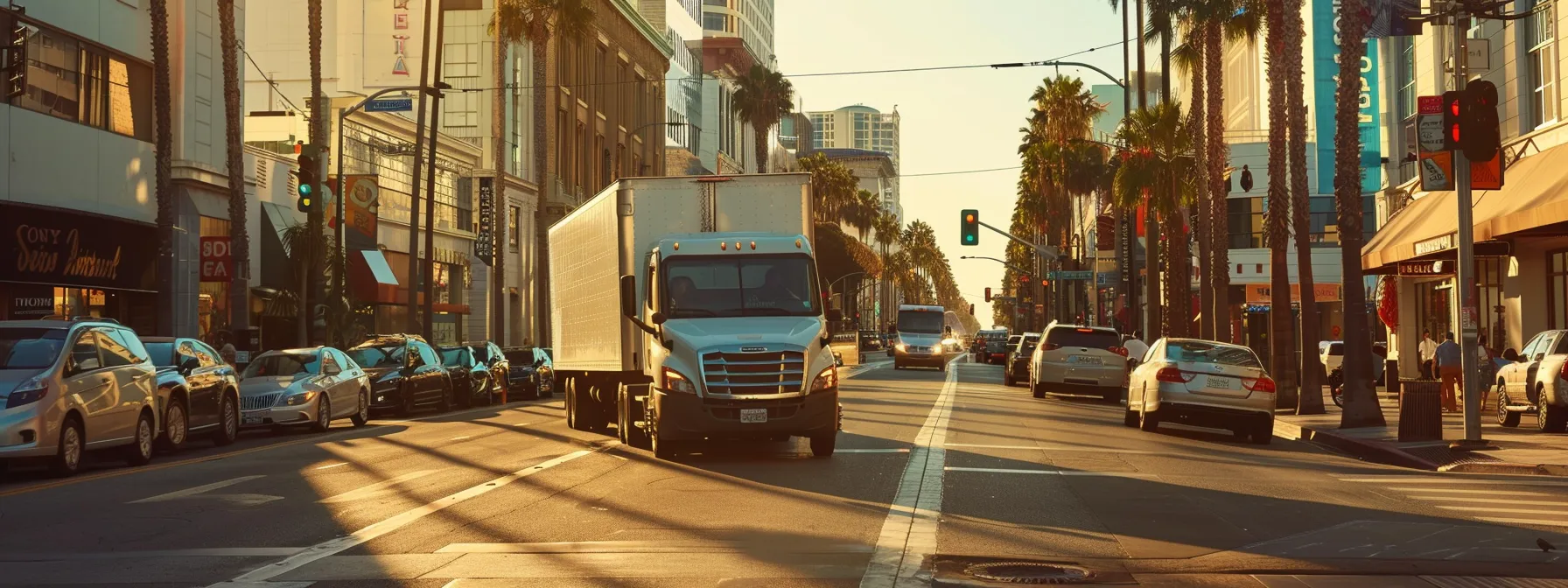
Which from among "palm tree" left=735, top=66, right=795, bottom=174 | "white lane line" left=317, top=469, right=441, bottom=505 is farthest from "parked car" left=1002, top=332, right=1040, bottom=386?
"palm tree" left=735, top=66, right=795, bottom=174

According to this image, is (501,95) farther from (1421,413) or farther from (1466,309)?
(1466,309)

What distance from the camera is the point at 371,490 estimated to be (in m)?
15.5

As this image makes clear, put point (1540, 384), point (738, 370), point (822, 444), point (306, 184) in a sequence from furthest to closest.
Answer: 1. point (306, 184)
2. point (1540, 384)
3. point (822, 444)
4. point (738, 370)

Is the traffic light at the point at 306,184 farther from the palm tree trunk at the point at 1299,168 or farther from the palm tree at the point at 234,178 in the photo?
the palm tree trunk at the point at 1299,168

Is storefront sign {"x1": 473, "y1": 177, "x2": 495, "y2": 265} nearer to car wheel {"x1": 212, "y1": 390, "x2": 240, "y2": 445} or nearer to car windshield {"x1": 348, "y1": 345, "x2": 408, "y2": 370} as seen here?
car windshield {"x1": 348, "y1": 345, "x2": 408, "y2": 370}

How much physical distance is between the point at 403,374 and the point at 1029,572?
23886mm

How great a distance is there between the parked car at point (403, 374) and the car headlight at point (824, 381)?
1518 centimetres

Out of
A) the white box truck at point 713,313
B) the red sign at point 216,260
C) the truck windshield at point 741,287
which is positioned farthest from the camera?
the red sign at point 216,260

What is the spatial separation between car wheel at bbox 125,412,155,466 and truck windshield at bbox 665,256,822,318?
6.77 m

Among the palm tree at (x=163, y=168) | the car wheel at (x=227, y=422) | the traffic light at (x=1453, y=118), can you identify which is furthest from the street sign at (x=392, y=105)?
the traffic light at (x=1453, y=118)

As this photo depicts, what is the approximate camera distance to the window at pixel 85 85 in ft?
109

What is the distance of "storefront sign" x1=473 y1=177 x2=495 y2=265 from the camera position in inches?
2479

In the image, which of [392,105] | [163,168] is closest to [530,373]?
[392,105]

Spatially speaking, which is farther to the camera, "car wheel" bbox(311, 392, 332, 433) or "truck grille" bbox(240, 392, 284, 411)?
"car wheel" bbox(311, 392, 332, 433)
